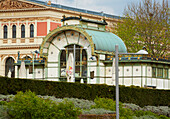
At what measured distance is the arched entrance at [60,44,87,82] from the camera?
5241 centimetres

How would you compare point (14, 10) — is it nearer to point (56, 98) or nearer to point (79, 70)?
point (79, 70)

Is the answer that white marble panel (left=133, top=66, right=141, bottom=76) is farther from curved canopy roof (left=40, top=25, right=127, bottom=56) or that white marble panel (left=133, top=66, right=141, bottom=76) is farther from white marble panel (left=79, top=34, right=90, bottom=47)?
white marble panel (left=79, top=34, right=90, bottom=47)

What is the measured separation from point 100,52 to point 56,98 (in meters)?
19.4

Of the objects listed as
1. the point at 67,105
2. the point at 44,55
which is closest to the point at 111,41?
the point at 44,55

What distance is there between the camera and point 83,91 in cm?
3466

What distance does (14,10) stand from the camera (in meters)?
92.9

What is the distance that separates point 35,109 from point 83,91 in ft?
34.6

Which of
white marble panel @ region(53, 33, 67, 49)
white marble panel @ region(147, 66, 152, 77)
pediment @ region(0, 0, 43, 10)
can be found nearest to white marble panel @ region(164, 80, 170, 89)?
white marble panel @ region(147, 66, 152, 77)

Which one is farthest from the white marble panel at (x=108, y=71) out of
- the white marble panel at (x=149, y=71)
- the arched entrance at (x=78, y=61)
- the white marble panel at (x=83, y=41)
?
the white marble panel at (x=149, y=71)

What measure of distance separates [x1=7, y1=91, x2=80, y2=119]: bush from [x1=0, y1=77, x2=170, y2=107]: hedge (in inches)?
194

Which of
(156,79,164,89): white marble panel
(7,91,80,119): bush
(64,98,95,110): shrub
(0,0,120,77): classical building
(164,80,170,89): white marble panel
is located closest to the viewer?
(7,91,80,119): bush

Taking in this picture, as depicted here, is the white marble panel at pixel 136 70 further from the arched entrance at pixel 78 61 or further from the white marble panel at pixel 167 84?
the arched entrance at pixel 78 61

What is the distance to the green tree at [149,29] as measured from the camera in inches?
2579

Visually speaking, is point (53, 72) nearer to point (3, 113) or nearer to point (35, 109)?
point (35, 109)
